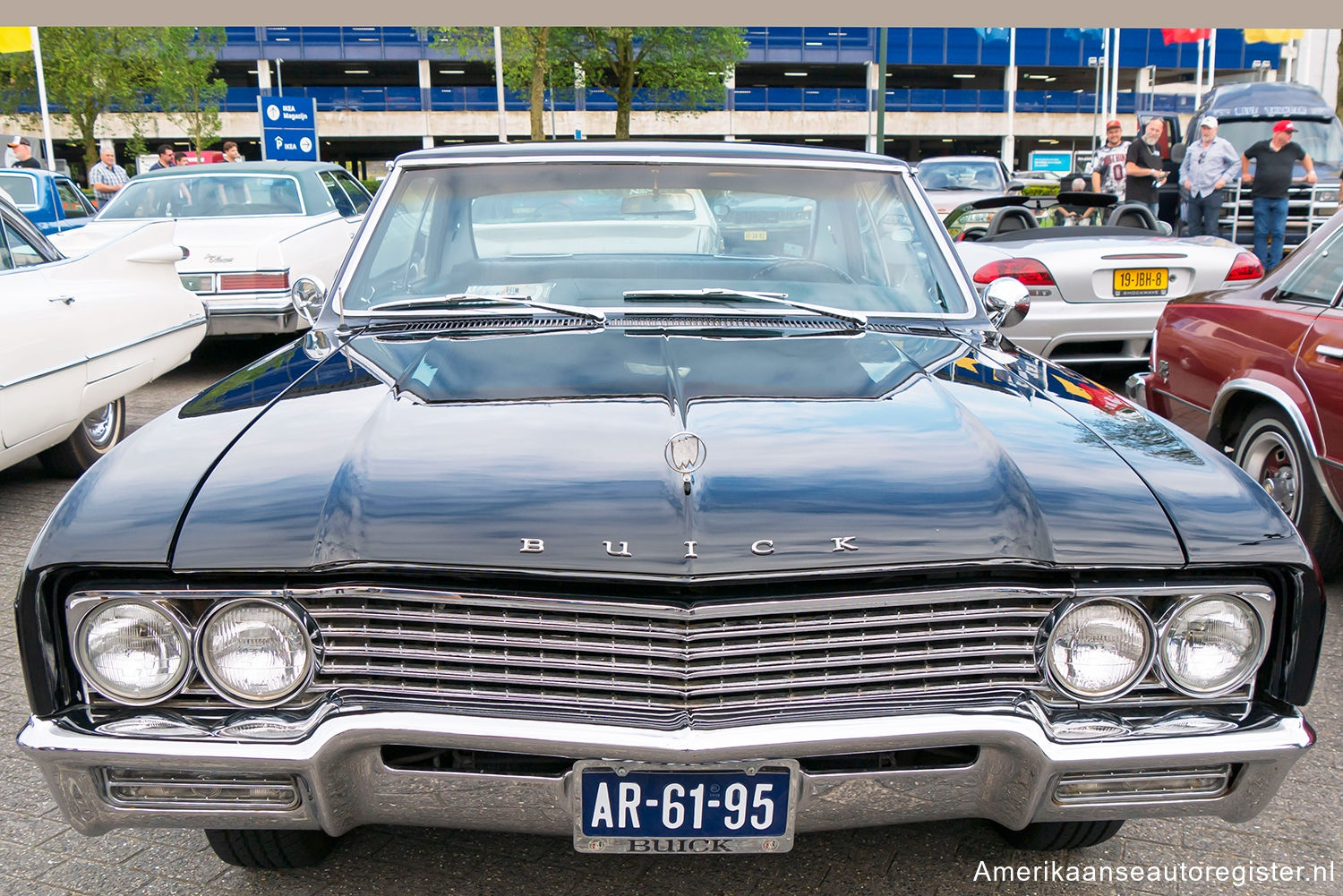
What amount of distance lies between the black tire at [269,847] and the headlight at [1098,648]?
59.5 inches

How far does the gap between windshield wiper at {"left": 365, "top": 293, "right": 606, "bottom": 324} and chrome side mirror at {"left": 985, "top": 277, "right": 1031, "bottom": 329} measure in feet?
4.24

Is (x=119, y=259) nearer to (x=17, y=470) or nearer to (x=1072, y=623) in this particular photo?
(x=17, y=470)

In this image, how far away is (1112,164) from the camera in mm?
15656

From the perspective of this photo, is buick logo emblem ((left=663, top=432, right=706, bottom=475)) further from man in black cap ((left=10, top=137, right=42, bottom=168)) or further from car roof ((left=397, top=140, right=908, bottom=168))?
man in black cap ((left=10, top=137, right=42, bottom=168))

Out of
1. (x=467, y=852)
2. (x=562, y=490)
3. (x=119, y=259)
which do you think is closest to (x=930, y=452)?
(x=562, y=490)

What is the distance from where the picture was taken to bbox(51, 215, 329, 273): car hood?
28.4 ft

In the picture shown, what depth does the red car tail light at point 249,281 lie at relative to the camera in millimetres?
8617

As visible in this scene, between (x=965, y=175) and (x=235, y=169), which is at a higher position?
(x=235, y=169)

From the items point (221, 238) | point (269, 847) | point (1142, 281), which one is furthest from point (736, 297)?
point (221, 238)

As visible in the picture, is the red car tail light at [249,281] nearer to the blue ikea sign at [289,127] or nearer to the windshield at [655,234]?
the windshield at [655,234]

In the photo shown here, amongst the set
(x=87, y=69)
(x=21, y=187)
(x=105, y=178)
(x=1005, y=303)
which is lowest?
(x=1005, y=303)

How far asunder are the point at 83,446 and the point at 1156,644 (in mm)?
5878

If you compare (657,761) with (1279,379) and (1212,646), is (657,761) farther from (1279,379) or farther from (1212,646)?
(1279,379)

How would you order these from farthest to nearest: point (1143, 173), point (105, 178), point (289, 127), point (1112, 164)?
point (289, 127), point (105, 178), point (1112, 164), point (1143, 173)
